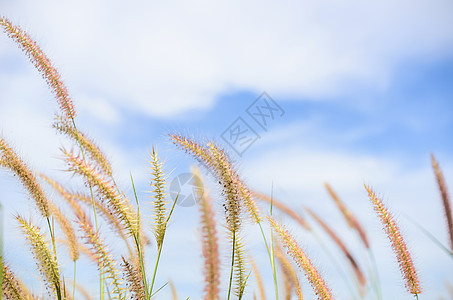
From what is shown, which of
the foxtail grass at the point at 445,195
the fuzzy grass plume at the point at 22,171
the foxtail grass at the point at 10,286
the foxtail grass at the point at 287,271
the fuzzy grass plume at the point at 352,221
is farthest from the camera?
the fuzzy grass plume at the point at 352,221

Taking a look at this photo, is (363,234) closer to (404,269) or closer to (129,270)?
(404,269)

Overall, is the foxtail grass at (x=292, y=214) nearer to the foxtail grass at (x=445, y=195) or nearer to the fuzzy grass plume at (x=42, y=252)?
the foxtail grass at (x=445, y=195)

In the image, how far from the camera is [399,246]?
3215mm

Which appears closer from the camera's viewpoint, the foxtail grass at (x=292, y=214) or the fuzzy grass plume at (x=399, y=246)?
the fuzzy grass plume at (x=399, y=246)

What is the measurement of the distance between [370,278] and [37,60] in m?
3.16

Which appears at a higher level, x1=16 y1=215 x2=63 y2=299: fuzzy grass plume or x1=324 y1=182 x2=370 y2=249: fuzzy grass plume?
x1=324 y1=182 x2=370 y2=249: fuzzy grass plume

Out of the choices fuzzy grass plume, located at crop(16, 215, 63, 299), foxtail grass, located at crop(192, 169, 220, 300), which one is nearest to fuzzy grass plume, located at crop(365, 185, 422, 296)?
foxtail grass, located at crop(192, 169, 220, 300)

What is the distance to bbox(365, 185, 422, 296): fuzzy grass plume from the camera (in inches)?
127

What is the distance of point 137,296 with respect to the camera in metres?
2.55

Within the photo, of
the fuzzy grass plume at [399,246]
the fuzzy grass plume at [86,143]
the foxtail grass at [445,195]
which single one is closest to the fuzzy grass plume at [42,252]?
the fuzzy grass plume at [86,143]

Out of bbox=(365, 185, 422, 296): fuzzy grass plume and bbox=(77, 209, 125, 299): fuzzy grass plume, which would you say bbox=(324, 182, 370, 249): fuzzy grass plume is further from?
bbox=(77, 209, 125, 299): fuzzy grass plume

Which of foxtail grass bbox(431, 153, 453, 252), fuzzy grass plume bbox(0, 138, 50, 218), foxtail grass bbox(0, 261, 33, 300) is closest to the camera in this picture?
foxtail grass bbox(0, 261, 33, 300)

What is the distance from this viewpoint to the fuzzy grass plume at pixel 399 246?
127 inches

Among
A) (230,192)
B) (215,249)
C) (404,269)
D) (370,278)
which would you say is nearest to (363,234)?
(370,278)
